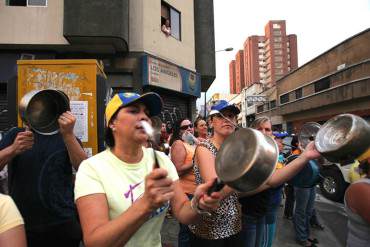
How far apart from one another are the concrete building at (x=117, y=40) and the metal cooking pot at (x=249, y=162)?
8.34 metres

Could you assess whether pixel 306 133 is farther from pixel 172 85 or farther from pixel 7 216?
pixel 172 85

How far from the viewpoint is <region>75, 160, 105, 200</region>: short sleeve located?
1.73 m

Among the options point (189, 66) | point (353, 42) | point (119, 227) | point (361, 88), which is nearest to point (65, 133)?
point (119, 227)

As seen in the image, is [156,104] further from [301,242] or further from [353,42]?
[353,42]

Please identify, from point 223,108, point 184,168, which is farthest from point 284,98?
point 223,108

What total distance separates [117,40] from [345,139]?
10.2m

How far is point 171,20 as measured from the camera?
591 inches

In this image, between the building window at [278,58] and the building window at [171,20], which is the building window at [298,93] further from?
the building window at [278,58]

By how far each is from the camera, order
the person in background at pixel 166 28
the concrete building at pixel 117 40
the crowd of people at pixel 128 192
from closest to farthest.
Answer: the crowd of people at pixel 128 192 → the concrete building at pixel 117 40 → the person in background at pixel 166 28

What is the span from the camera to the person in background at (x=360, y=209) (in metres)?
2.44

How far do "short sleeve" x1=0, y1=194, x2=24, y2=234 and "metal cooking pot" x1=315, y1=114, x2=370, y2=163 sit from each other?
1800mm

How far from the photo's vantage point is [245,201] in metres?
3.01

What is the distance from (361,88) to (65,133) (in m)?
28.6

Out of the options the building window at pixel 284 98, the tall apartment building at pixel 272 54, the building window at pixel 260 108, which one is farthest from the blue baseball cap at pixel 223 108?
the tall apartment building at pixel 272 54
